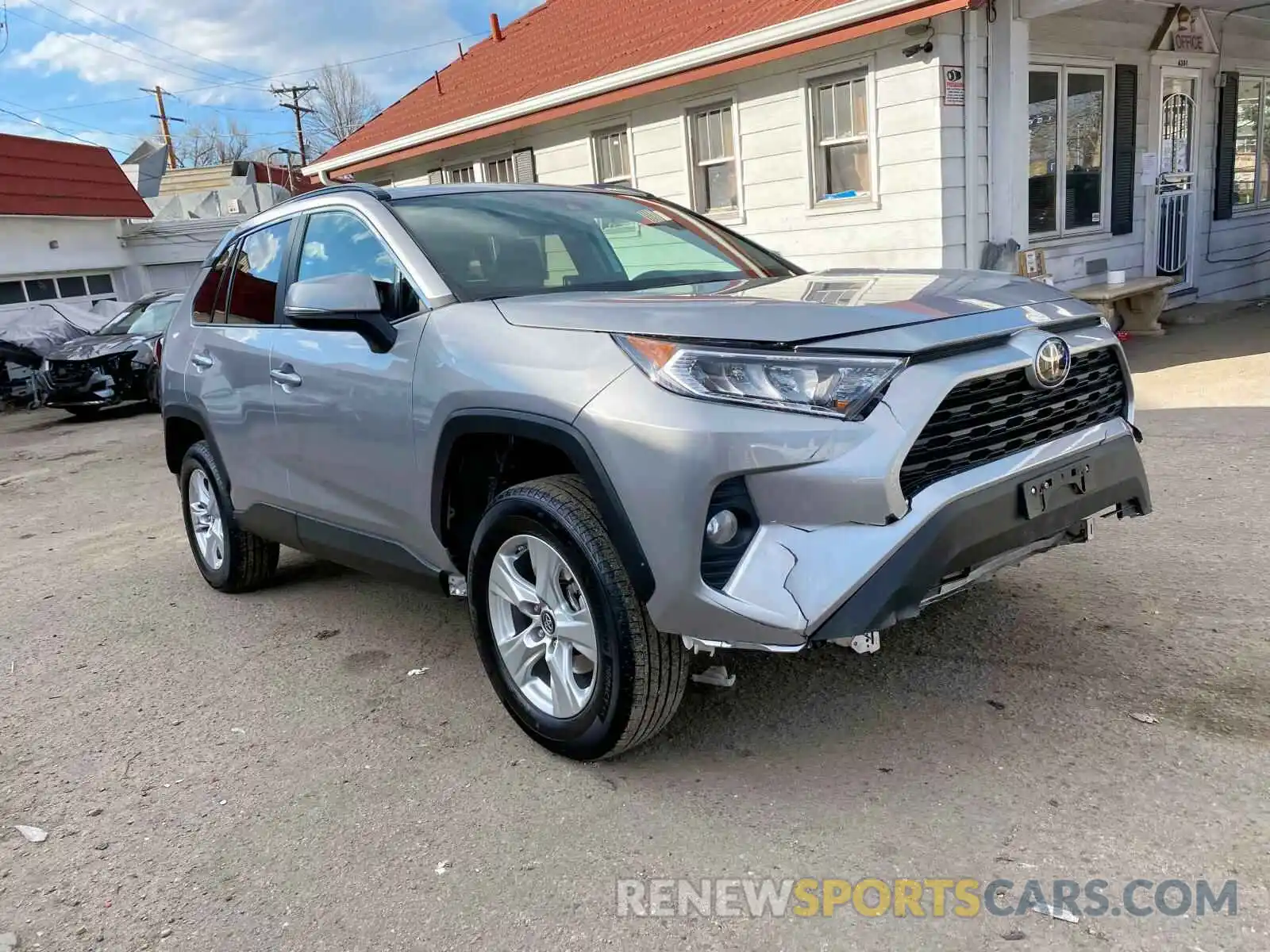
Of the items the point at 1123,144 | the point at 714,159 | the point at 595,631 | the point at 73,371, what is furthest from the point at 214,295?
the point at 73,371

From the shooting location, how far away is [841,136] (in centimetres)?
955

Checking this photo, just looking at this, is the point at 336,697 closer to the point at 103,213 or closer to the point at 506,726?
the point at 506,726

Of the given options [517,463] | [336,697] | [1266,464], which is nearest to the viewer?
[517,463]

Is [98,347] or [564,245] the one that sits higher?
[564,245]

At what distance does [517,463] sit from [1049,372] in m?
1.63

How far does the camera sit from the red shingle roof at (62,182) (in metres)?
18.4

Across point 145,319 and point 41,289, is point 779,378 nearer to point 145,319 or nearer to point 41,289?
point 145,319

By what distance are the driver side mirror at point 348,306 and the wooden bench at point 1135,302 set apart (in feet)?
26.8

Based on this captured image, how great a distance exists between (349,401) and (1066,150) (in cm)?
863

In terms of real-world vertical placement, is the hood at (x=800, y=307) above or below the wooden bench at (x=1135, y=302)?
above

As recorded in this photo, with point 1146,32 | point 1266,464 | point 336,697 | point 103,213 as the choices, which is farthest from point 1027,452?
point 103,213

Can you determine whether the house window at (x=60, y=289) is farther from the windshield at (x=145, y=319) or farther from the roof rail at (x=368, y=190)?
the roof rail at (x=368, y=190)

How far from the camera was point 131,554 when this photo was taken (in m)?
6.19

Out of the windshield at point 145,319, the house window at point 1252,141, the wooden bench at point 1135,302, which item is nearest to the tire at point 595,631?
the wooden bench at point 1135,302
